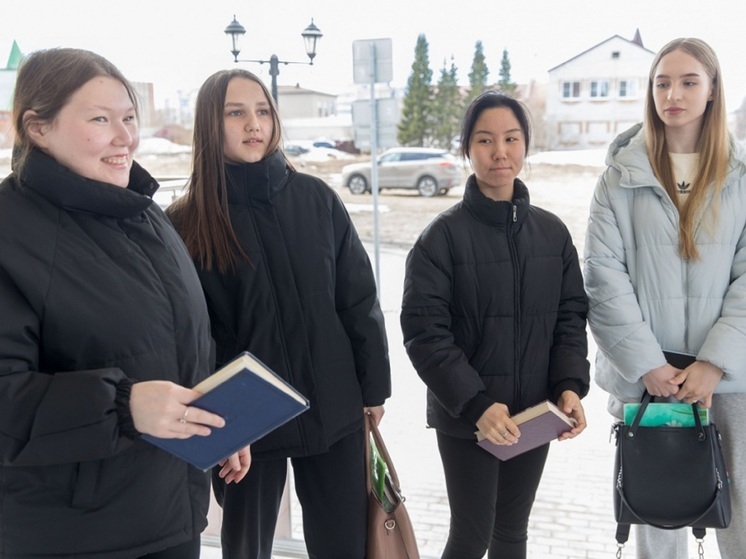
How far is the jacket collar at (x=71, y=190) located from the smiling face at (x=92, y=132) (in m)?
0.03

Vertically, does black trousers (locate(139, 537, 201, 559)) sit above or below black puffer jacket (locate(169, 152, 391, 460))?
below

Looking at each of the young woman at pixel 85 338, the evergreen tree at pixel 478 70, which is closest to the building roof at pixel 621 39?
the evergreen tree at pixel 478 70

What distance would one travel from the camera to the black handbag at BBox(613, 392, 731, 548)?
5.02 feet

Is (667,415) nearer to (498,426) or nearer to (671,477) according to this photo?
(671,477)

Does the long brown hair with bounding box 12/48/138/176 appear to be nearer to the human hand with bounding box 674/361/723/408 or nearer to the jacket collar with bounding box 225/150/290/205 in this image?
the jacket collar with bounding box 225/150/290/205

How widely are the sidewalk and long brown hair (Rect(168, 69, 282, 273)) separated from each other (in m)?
0.98

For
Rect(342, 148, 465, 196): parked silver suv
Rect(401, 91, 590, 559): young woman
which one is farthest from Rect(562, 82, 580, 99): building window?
Rect(401, 91, 590, 559): young woman

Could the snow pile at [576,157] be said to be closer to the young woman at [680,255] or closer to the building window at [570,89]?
the building window at [570,89]

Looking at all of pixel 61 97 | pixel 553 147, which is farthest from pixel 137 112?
pixel 553 147

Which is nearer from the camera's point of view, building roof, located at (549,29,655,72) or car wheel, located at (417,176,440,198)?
building roof, located at (549,29,655,72)

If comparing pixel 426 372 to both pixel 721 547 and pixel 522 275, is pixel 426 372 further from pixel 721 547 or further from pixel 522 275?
pixel 721 547

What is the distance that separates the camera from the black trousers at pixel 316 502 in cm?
154

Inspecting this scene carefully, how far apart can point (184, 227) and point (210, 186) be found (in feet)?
0.36

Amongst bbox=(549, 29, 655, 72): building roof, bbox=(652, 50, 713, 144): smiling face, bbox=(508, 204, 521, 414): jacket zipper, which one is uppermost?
bbox=(549, 29, 655, 72): building roof
